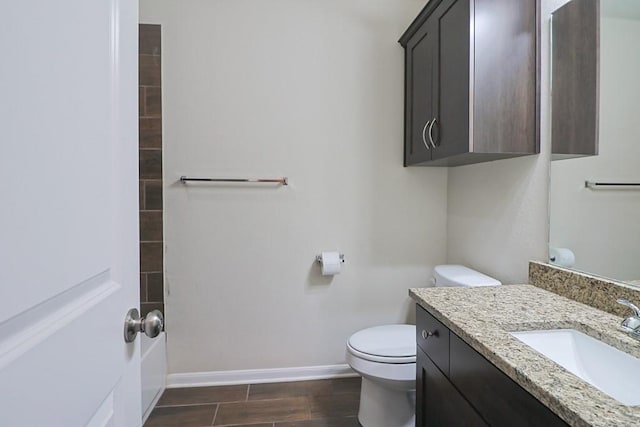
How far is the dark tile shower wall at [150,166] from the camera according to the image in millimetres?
1917

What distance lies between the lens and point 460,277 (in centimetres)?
164

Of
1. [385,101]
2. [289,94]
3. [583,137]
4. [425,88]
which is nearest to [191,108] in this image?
[289,94]

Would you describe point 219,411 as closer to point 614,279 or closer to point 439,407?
point 439,407

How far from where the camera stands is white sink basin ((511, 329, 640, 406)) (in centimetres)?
77

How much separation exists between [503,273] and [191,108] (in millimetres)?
2003

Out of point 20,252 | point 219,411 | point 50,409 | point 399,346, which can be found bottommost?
point 219,411

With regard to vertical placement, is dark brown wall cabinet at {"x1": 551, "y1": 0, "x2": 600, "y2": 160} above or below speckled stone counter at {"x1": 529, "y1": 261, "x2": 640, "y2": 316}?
above

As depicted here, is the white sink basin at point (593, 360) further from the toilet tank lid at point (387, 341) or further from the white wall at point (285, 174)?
the white wall at point (285, 174)

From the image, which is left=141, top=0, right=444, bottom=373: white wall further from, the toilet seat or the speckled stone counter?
the speckled stone counter

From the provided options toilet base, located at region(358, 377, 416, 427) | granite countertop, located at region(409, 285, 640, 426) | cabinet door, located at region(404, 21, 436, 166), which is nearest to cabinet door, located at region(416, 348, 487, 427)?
granite countertop, located at region(409, 285, 640, 426)

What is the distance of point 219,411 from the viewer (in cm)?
177

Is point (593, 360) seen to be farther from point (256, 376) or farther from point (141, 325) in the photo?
point (256, 376)

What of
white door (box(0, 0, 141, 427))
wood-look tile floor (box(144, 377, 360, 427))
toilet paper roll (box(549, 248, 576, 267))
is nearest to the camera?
white door (box(0, 0, 141, 427))

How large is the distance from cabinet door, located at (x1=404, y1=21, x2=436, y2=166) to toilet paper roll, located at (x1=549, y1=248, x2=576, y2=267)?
74 centimetres
